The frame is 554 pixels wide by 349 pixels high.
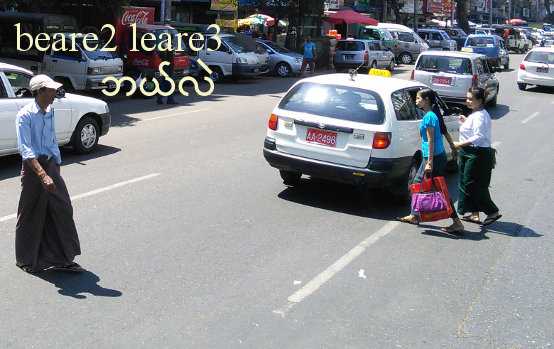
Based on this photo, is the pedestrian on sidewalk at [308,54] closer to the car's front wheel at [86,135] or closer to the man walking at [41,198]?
the car's front wheel at [86,135]

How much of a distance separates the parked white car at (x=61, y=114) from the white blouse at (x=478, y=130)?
526 centimetres

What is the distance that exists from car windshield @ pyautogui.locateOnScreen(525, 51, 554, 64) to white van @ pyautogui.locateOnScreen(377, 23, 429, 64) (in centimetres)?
1445

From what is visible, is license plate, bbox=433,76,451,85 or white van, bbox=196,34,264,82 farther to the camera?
white van, bbox=196,34,264,82

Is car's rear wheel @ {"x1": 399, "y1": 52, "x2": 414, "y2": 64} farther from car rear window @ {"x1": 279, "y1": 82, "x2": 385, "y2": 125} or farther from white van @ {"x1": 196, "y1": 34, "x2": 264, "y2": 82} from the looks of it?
car rear window @ {"x1": 279, "y1": 82, "x2": 385, "y2": 125}

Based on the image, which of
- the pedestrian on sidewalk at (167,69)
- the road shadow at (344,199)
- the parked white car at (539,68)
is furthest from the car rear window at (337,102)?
the parked white car at (539,68)

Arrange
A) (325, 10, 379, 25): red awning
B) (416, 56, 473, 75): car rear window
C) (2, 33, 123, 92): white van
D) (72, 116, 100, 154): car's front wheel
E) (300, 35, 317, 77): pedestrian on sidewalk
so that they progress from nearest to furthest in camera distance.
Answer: (72, 116, 100, 154): car's front wheel → (416, 56, 473, 75): car rear window → (2, 33, 123, 92): white van → (300, 35, 317, 77): pedestrian on sidewalk → (325, 10, 379, 25): red awning

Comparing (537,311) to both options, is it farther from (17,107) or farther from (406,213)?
(17,107)

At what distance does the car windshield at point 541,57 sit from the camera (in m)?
24.6

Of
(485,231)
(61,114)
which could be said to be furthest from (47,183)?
(61,114)

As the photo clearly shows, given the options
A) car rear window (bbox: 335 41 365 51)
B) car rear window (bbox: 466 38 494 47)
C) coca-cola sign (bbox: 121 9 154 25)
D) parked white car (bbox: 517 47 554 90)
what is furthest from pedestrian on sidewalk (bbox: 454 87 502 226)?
car rear window (bbox: 466 38 494 47)

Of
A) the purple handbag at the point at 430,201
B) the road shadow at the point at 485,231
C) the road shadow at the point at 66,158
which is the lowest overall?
the road shadow at the point at 485,231

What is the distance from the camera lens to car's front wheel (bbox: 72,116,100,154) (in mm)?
11055

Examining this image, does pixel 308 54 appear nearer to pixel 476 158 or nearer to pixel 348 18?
pixel 348 18

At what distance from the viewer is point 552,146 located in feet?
46.6
